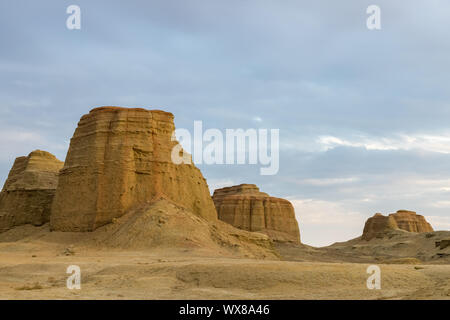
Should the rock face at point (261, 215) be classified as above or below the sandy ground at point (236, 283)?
above

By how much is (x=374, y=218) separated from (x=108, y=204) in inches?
Answer: 3307

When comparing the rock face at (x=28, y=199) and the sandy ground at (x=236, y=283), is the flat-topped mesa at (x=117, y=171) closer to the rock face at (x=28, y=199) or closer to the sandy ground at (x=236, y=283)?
the rock face at (x=28, y=199)

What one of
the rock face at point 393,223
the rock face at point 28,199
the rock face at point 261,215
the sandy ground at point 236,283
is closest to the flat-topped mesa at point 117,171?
the rock face at point 28,199

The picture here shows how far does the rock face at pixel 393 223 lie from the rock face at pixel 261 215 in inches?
848

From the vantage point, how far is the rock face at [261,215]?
84875 millimetres

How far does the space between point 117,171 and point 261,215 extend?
186 ft

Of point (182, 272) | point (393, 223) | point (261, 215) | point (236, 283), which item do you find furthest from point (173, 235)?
point (393, 223)

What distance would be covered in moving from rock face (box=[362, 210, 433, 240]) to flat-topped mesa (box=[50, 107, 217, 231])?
239 ft

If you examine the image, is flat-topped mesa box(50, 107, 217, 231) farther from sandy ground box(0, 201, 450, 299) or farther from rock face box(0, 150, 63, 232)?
rock face box(0, 150, 63, 232)

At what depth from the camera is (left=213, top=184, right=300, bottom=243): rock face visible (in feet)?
278

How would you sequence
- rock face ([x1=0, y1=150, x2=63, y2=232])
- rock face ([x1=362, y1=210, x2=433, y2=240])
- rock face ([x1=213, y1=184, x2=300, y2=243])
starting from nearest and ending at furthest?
rock face ([x1=0, y1=150, x2=63, y2=232]) < rock face ([x1=213, y1=184, x2=300, y2=243]) < rock face ([x1=362, y1=210, x2=433, y2=240])

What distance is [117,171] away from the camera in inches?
1245

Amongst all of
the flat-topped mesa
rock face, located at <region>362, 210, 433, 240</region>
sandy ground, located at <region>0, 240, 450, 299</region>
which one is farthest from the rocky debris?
rock face, located at <region>362, 210, 433, 240</region>
